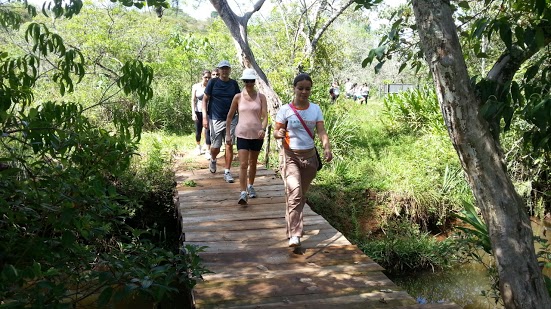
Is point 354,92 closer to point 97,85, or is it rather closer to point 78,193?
point 97,85

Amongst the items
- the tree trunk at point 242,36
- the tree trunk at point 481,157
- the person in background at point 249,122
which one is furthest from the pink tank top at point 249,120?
the tree trunk at point 481,157

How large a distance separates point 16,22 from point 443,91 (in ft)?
7.99

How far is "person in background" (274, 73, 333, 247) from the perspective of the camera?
4.96 metres

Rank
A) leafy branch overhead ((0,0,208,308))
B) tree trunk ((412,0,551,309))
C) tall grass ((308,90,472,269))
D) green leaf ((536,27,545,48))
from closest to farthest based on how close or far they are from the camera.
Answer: leafy branch overhead ((0,0,208,308)), green leaf ((536,27,545,48)), tree trunk ((412,0,551,309)), tall grass ((308,90,472,269))

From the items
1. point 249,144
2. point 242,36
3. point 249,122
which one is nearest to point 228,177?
point 249,144

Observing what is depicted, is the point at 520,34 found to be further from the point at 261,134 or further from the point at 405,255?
the point at 405,255

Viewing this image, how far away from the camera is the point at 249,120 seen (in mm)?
6148

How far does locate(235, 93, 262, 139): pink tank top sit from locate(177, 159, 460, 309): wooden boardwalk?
0.94 m

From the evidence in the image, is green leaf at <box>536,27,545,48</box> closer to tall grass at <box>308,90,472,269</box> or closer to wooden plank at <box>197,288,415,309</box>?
wooden plank at <box>197,288,415,309</box>

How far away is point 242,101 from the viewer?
20.4 feet

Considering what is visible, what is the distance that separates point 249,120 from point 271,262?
1.92 meters

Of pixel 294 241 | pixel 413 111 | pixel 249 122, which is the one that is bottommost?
pixel 294 241

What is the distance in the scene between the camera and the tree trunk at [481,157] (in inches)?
124

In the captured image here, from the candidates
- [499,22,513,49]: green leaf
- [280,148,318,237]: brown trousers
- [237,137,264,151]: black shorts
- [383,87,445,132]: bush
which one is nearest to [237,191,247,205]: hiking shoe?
[237,137,264,151]: black shorts
